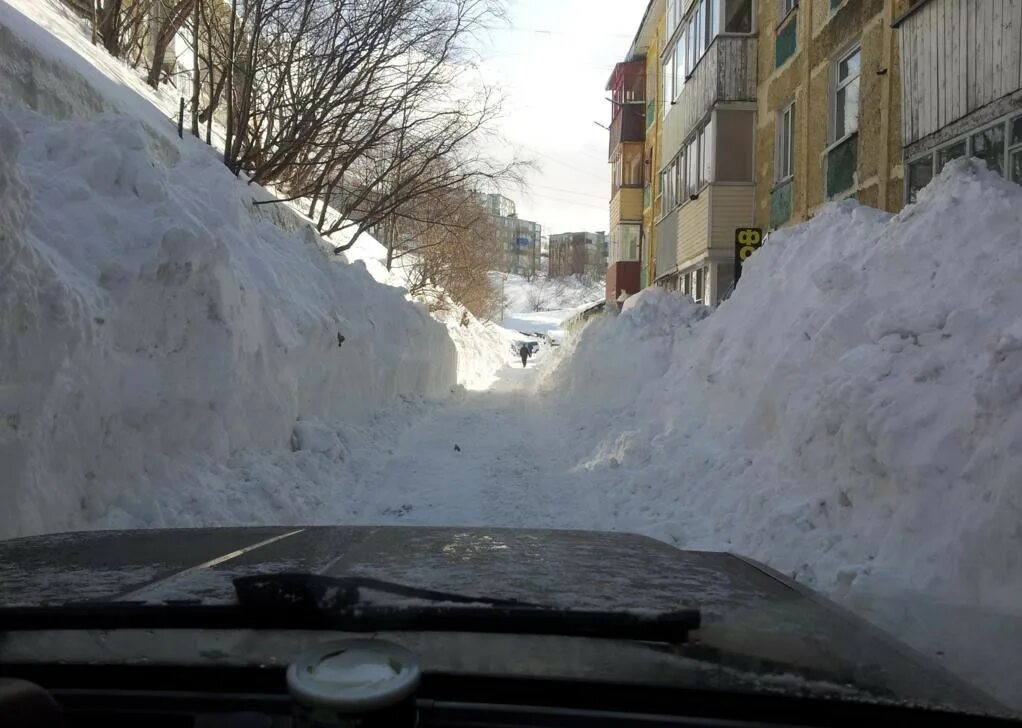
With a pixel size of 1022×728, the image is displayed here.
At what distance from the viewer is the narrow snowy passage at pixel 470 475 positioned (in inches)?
295

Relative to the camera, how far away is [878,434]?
5.48 metres

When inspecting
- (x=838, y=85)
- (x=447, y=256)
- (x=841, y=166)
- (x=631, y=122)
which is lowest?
(x=841, y=166)

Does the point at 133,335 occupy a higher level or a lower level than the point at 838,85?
lower

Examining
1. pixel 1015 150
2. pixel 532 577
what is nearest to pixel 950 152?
pixel 1015 150

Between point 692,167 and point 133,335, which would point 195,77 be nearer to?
point 133,335

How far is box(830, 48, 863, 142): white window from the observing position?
37.8 feet

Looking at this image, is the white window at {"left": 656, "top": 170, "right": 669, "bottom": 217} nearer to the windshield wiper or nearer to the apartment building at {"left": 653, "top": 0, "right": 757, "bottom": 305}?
the apartment building at {"left": 653, "top": 0, "right": 757, "bottom": 305}

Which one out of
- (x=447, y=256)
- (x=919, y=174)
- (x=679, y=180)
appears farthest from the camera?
(x=447, y=256)

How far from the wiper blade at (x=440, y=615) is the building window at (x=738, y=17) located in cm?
1608

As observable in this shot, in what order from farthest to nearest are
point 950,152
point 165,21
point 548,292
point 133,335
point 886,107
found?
point 548,292, point 165,21, point 886,107, point 950,152, point 133,335

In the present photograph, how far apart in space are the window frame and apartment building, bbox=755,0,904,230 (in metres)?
0.02

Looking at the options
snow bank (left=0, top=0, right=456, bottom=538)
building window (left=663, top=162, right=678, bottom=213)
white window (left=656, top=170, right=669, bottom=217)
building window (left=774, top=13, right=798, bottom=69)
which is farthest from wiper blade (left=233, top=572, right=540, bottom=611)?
white window (left=656, top=170, right=669, bottom=217)

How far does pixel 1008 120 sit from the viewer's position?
753 cm

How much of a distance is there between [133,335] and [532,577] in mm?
5273
